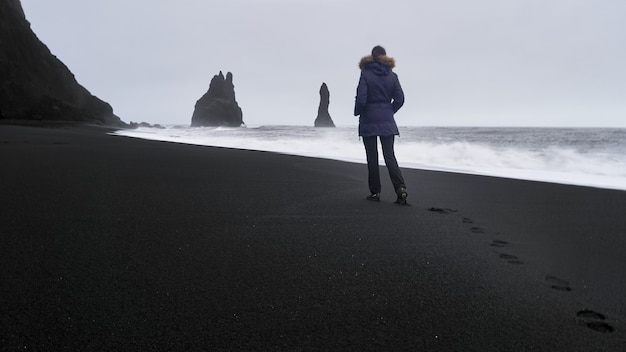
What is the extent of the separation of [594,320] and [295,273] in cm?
139

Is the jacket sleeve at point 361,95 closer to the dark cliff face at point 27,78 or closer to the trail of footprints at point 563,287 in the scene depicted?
the trail of footprints at point 563,287

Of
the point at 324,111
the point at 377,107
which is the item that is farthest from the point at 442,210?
the point at 324,111

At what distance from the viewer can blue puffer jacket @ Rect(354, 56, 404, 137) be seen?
15.4 ft

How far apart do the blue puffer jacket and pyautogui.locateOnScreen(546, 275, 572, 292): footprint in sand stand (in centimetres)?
270

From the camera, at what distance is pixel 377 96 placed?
4789mm

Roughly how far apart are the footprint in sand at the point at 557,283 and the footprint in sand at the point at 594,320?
28 centimetres

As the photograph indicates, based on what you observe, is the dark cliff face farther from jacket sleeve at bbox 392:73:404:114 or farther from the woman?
jacket sleeve at bbox 392:73:404:114

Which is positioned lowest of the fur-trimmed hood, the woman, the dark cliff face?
the woman

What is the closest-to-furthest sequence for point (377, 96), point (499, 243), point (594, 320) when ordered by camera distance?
point (594, 320) → point (499, 243) → point (377, 96)

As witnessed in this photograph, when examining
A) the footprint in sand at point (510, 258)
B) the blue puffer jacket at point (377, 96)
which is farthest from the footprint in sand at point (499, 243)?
the blue puffer jacket at point (377, 96)

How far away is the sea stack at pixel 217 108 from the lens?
109562mm

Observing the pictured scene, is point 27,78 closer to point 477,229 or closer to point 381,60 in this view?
point 381,60

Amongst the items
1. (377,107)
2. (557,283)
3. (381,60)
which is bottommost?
(557,283)

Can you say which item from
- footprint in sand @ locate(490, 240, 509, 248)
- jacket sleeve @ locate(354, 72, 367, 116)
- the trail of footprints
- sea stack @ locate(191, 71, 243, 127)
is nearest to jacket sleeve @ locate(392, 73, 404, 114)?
jacket sleeve @ locate(354, 72, 367, 116)
